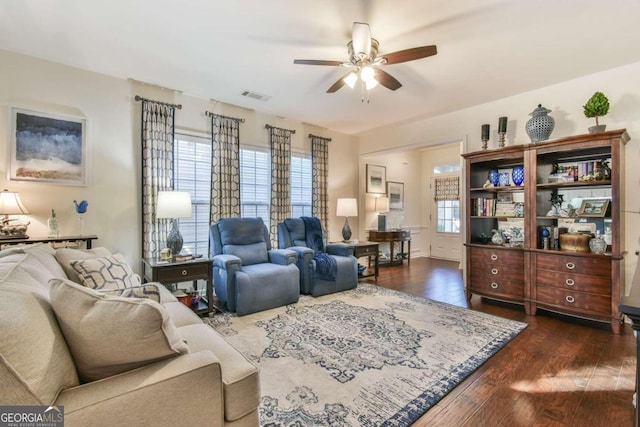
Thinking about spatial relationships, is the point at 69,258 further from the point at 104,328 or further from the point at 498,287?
the point at 498,287

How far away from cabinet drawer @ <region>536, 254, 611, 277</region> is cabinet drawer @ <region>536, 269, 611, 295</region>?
41 millimetres

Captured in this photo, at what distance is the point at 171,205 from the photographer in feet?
10.3

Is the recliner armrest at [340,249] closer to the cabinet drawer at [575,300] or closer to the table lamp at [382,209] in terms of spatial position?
the table lamp at [382,209]

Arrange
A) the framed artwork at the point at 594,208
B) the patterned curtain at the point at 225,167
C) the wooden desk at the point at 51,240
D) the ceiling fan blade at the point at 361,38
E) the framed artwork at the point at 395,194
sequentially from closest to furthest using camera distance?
the ceiling fan blade at the point at 361,38 → the wooden desk at the point at 51,240 → the framed artwork at the point at 594,208 → the patterned curtain at the point at 225,167 → the framed artwork at the point at 395,194

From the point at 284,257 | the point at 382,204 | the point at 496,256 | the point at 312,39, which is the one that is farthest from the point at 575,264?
the point at 382,204

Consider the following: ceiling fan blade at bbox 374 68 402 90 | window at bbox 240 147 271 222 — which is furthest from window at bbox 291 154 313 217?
ceiling fan blade at bbox 374 68 402 90

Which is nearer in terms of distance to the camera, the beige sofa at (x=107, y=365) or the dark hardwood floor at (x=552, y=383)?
the beige sofa at (x=107, y=365)

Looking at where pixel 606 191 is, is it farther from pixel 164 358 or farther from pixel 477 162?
pixel 164 358

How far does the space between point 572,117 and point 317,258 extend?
3.48m

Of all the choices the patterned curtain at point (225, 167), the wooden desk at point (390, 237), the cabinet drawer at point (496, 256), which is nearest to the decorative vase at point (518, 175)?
the cabinet drawer at point (496, 256)

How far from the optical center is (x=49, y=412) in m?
0.86

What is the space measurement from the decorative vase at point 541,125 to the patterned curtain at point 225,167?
371cm

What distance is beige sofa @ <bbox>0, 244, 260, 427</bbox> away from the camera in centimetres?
88

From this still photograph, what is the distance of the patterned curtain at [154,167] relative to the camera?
3.55m
